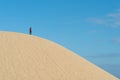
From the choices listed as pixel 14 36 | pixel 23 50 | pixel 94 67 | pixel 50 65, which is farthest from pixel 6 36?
pixel 94 67

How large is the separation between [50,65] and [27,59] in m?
2.58

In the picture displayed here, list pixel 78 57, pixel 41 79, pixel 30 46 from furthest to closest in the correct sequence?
pixel 78 57 < pixel 30 46 < pixel 41 79

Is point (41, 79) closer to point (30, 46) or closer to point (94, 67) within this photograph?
point (30, 46)

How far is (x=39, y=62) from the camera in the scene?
130ft

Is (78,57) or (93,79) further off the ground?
(78,57)

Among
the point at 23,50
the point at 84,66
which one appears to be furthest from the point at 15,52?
the point at 84,66

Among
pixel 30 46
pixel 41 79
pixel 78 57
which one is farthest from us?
pixel 78 57

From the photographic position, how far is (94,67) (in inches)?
1767

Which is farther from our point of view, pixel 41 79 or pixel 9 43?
pixel 9 43

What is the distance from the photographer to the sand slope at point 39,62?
37.5 meters

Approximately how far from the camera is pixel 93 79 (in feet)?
130

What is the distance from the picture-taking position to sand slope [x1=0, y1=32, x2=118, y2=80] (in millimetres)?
37500

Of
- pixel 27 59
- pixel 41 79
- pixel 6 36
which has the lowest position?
pixel 41 79

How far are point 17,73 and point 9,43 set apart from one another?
6082 millimetres
